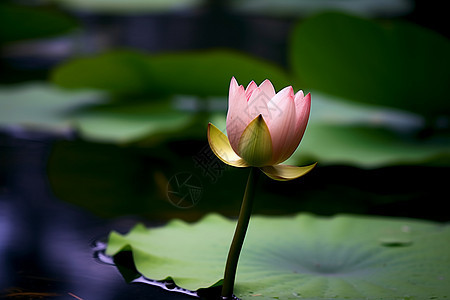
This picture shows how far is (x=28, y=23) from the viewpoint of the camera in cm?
276

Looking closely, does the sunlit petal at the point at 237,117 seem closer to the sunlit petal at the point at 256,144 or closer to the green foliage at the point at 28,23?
the sunlit petal at the point at 256,144

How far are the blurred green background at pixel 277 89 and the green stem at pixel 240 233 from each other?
0.31 metres

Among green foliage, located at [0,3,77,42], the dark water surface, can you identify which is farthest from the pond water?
green foliage, located at [0,3,77,42]

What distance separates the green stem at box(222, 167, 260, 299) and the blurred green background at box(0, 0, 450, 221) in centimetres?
31

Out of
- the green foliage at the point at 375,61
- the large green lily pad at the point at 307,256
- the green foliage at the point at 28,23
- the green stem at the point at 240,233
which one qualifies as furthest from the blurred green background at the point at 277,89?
the green foliage at the point at 28,23

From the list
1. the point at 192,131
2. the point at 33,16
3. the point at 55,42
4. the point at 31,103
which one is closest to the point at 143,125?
the point at 192,131

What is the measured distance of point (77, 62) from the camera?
70.5 inches

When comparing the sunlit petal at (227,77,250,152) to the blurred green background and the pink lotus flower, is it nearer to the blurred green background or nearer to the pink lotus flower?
the pink lotus flower

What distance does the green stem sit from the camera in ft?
2.37

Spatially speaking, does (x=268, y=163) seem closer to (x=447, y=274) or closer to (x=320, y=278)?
(x=320, y=278)

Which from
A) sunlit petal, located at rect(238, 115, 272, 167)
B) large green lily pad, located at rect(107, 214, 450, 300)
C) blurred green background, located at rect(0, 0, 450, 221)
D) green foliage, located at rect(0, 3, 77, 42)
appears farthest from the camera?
green foliage, located at rect(0, 3, 77, 42)

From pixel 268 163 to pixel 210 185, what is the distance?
2.48ft

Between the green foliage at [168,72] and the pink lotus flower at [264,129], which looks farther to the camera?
the green foliage at [168,72]

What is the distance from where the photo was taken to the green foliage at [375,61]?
146 cm
